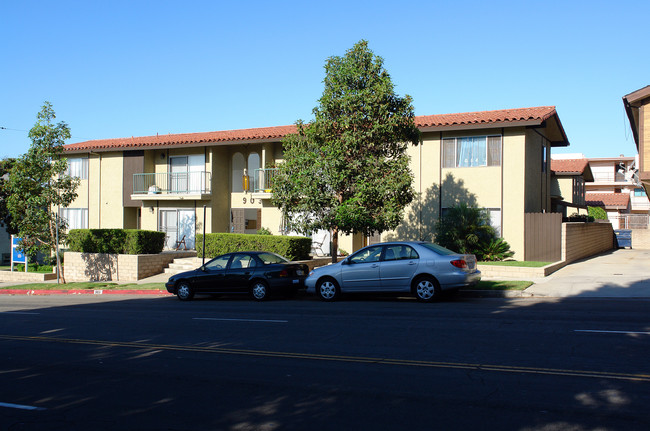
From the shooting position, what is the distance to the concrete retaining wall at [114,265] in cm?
2422

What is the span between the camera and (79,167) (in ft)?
105

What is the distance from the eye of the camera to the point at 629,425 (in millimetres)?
4930

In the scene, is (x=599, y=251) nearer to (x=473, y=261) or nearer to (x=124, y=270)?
(x=473, y=261)

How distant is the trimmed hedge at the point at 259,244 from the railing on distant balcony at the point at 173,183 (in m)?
4.44

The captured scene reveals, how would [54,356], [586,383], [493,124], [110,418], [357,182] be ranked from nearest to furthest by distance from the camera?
[110,418] → [586,383] → [54,356] → [357,182] → [493,124]

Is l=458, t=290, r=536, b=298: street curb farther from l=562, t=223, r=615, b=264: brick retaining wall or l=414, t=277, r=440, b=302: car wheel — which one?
l=562, t=223, r=615, b=264: brick retaining wall

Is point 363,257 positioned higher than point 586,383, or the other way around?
point 363,257

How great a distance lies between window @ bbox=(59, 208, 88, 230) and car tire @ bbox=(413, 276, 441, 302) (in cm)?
2378

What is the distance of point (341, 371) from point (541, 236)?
16.5 m

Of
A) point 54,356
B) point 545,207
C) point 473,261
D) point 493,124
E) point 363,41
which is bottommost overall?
point 54,356

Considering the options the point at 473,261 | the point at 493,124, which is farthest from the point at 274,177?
the point at 493,124

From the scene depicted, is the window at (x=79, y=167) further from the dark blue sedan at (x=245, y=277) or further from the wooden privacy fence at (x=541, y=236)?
the wooden privacy fence at (x=541, y=236)

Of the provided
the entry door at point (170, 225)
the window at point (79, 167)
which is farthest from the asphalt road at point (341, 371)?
the window at point (79, 167)

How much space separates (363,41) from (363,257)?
280 inches
